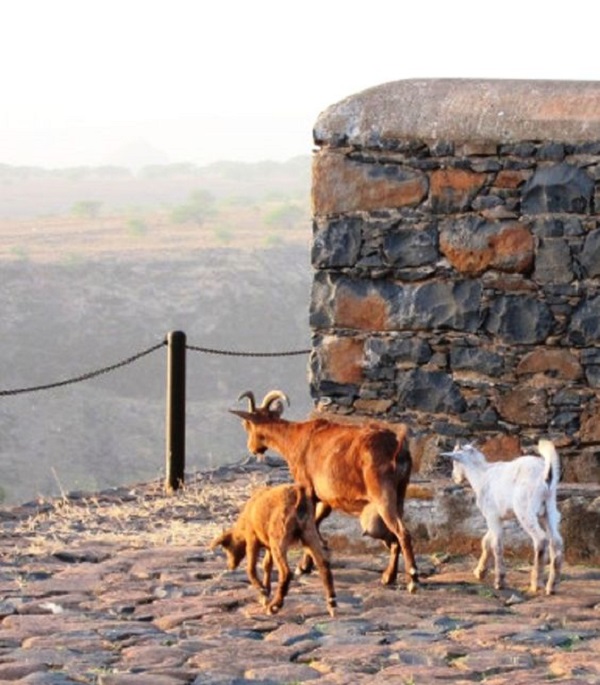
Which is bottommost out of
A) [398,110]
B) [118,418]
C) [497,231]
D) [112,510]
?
[118,418]

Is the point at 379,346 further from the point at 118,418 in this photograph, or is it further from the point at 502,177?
the point at 118,418

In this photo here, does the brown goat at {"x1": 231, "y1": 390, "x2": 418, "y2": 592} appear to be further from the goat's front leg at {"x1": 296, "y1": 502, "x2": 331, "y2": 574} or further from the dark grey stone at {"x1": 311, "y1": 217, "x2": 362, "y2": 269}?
the dark grey stone at {"x1": 311, "y1": 217, "x2": 362, "y2": 269}

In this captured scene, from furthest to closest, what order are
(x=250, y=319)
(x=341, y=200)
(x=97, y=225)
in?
(x=97, y=225) → (x=250, y=319) → (x=341, y=200)

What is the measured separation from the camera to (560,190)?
401 inches

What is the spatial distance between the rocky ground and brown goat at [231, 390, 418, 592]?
0.93 feet

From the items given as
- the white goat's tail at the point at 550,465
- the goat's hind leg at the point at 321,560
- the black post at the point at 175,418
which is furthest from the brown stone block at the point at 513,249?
the black post at the point at 175,418

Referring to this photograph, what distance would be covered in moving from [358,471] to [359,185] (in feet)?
5.87

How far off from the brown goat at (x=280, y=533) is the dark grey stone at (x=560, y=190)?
226 centimetres

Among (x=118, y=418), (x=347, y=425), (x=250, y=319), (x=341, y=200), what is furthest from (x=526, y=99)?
(x=250, y=319)

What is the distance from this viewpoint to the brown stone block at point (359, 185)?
10469 mm

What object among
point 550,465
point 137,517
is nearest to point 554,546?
point 550,465

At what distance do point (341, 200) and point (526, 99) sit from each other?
3.77ft

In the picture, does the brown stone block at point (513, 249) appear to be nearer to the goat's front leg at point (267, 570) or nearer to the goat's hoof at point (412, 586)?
the goat's hoof at point (412, 586)

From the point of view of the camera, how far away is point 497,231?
33.9 ft
